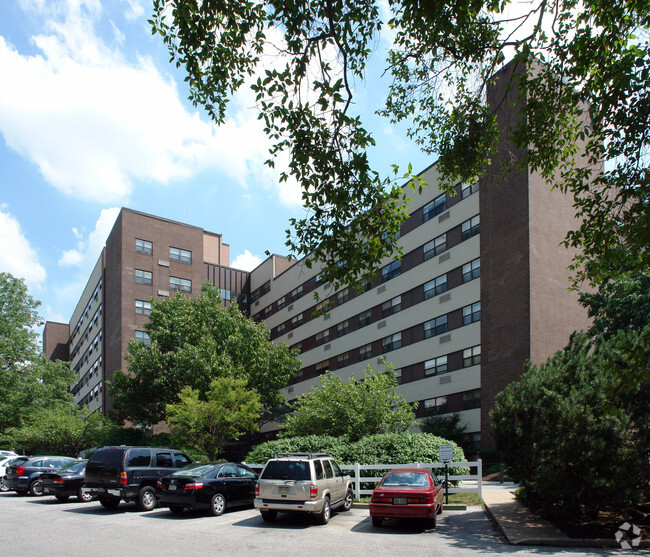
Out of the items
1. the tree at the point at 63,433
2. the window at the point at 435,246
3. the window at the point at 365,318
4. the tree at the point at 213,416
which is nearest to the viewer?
the tree at the point at 213,416

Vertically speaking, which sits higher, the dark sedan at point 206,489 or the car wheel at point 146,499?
the dark sedan at point 206,489

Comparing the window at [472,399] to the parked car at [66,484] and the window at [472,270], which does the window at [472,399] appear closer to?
the window at [472,270]

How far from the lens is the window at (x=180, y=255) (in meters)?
58.8

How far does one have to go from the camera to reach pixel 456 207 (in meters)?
38.9

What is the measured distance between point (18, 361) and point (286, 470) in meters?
45.0

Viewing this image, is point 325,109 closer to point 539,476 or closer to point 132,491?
point 539,476

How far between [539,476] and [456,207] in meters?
28.0

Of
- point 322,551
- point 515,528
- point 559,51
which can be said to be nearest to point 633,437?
point 515,528

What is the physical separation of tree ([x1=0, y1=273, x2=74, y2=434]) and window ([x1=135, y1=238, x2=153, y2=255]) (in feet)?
33.6

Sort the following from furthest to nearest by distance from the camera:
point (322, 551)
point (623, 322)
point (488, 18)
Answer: point (623, 322)
point (488, 18)
point (322, 551)

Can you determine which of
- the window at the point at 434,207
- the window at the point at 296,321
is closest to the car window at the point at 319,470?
the window at the point at 434,207

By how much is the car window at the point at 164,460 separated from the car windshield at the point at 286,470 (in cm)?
547

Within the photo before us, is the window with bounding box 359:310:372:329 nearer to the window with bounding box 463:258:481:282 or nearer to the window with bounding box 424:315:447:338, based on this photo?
the window with bounding box 424:315:447:338

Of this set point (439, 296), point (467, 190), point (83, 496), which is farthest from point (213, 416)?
point (467, 190)
